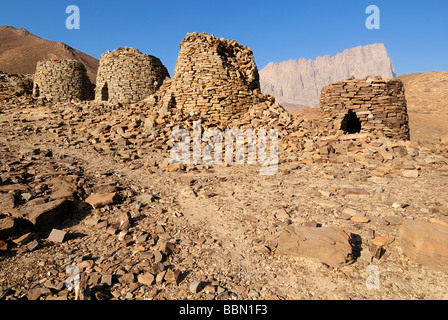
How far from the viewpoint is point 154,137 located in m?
8.24

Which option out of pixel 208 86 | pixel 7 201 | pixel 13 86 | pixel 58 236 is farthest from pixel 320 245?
pixel 13 86

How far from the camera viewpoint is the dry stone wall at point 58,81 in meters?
14.1

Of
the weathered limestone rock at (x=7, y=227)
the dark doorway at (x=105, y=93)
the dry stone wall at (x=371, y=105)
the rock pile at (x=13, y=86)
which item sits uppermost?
the rock pile at (x=13, y=86)

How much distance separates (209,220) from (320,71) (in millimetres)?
132844

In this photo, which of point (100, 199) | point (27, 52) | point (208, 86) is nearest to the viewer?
point (100, 199)

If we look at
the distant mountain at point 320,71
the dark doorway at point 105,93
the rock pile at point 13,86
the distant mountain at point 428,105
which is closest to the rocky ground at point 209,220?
the dark doorway at point 105,93

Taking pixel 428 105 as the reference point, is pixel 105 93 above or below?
below

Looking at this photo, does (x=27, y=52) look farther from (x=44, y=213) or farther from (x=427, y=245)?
(x=427, y=245)

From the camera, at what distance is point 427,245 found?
2.53 metres

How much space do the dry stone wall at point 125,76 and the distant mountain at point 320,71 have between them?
104 meters

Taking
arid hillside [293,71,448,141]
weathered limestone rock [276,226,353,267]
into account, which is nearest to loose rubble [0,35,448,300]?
weathered limestone rock [276,226,353,267]

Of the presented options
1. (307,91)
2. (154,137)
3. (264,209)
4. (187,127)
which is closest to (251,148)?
(187,127)

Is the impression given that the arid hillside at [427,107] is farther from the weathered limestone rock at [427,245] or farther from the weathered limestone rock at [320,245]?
the weathered limestone rock at [320,245]

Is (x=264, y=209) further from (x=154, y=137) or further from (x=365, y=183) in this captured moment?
(x=154, y=137)
